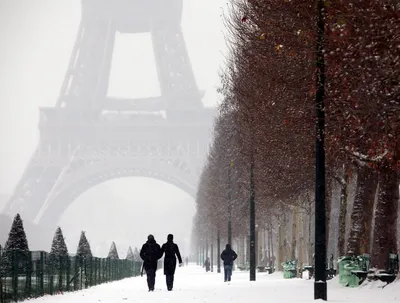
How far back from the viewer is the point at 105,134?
115m

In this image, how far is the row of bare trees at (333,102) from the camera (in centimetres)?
1764

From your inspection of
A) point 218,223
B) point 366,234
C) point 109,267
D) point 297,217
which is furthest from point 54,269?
point 218,223

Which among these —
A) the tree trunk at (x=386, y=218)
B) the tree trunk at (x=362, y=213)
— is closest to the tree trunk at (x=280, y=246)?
the tree trunk at (x=362, y=213)

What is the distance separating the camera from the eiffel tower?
10719 cm

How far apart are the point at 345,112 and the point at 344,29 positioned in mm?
2772

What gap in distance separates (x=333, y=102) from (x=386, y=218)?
481cm

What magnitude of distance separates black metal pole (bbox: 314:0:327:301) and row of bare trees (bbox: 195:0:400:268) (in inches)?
10.8

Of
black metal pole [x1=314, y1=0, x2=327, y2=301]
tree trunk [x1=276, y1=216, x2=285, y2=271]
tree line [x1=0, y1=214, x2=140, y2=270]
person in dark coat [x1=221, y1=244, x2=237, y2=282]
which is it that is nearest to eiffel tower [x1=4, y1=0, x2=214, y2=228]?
tree trunk [x1=276, y1=216, x2=285, y2=271]

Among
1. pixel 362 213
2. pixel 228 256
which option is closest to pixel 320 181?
pixel 362 213

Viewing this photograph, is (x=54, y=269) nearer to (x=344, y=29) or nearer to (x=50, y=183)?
(x=344, y=29)

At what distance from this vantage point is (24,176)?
106 metres

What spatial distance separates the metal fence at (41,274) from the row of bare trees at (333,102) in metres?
7.97

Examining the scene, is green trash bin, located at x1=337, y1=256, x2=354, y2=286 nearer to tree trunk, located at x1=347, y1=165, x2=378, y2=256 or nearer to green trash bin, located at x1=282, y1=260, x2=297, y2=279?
tree trunk, located at x1=347, y1=165, x2=378, y2=256

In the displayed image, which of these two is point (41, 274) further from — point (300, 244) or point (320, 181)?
point (300, 244)
